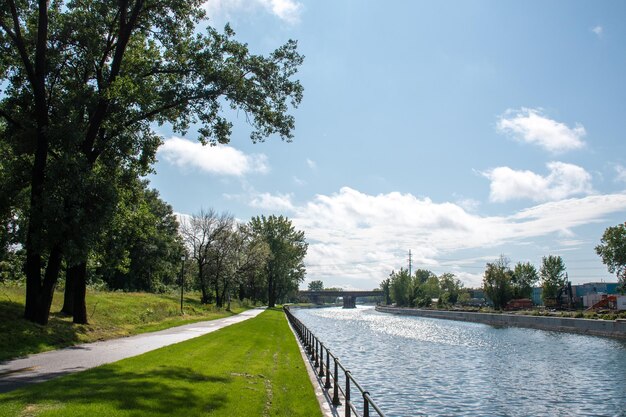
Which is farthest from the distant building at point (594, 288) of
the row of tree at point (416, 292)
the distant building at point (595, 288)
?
the row of tree at point (416, 292)

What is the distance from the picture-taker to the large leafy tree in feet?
68.9

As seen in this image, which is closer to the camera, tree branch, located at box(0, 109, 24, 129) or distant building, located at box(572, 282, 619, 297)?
tree branch, located at box(0, 109, 24, 129)

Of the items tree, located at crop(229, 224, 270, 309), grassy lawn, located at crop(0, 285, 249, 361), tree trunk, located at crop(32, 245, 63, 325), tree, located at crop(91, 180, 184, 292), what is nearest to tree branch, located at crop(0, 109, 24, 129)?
tree trunk, located at crop(32, 245, 63, 325)

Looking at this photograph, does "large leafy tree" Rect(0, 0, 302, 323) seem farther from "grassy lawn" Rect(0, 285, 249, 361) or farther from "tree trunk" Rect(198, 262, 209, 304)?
"tree trunk" Rect(198, 262, 209, 304)

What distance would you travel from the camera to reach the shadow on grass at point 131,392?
34.4 ft

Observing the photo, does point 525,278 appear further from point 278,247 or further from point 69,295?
point 69,295

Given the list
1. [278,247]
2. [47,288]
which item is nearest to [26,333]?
[47,288]

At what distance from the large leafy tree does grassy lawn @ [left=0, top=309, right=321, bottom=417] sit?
7.02 meters

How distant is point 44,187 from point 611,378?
27285mm

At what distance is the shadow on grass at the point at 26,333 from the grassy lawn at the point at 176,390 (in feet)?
13.8

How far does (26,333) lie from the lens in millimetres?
19656

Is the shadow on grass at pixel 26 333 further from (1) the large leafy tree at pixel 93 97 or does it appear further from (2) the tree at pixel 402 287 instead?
(2) the tree at pixel 402 287

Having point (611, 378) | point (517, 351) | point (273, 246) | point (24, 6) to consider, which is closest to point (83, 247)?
point (24, 6)

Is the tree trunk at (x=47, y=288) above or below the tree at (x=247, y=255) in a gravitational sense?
below
